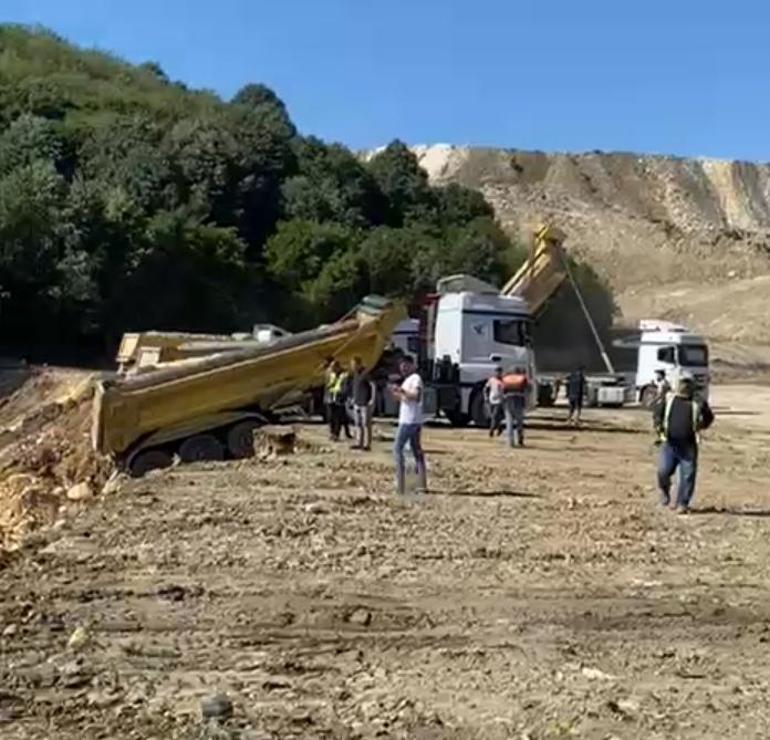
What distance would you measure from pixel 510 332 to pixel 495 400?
3.83m

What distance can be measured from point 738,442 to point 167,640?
25.6 m

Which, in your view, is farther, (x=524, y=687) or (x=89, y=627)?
(x=89, y=627)

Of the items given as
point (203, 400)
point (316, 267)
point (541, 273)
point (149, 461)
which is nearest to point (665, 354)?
point (541, 273)

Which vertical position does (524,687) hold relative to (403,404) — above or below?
below

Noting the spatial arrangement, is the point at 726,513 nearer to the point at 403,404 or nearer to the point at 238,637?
the point at 403,404

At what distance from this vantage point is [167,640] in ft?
32.0

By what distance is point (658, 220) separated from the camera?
136m

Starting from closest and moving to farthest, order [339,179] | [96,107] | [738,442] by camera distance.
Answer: [738,442]
[339,179]
[96,107]

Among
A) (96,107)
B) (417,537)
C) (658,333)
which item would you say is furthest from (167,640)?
(96,107)

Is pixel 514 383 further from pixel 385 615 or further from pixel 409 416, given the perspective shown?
pixel 385 615

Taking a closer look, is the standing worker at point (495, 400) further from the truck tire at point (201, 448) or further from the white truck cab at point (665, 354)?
the white truck cab at point (665, 354)

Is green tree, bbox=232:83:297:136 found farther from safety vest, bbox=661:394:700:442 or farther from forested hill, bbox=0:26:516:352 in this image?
safety vest, bbox=661:394:700:442

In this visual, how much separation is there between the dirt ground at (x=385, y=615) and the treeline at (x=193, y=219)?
Answer: 3496cm

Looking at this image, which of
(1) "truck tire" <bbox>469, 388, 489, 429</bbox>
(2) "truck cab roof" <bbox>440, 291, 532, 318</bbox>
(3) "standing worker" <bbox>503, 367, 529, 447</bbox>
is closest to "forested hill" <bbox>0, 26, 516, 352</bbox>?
(2) "truck cab roof" <bbox>440, 291, 532, 318</bbox>
